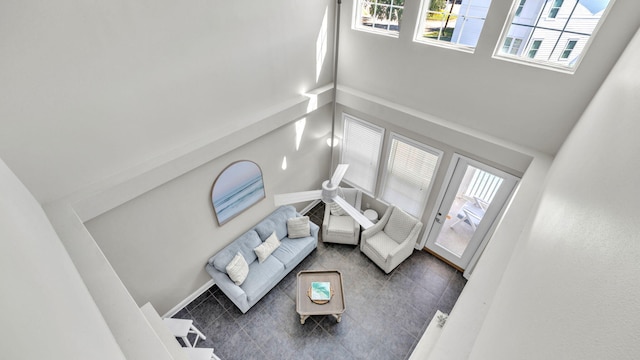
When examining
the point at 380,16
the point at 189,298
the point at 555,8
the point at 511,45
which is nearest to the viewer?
the point at 555,8

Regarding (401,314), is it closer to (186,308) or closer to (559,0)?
(186,308)

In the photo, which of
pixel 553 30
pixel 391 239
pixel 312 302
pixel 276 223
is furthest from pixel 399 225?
pixel 553 30

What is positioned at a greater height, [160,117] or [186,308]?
[160,117]

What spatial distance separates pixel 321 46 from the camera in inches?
211

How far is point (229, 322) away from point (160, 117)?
357cm

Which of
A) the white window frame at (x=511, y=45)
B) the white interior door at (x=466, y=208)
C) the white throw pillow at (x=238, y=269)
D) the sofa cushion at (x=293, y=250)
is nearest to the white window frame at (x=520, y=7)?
the white window frame at (x=511, y=45)

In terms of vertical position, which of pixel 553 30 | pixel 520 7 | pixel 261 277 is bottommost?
pixel 261 277

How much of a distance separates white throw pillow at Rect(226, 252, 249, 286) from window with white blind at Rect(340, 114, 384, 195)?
303 cm

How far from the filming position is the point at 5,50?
2.58 m

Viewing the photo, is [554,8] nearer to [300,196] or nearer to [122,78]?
[300,196]

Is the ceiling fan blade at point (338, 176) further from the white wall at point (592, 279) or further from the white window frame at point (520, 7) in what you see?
the white window frame at point (520, 7)

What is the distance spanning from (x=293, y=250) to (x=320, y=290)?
99 cm

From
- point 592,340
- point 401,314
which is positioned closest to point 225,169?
point 401,314

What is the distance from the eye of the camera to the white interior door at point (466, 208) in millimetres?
4855
